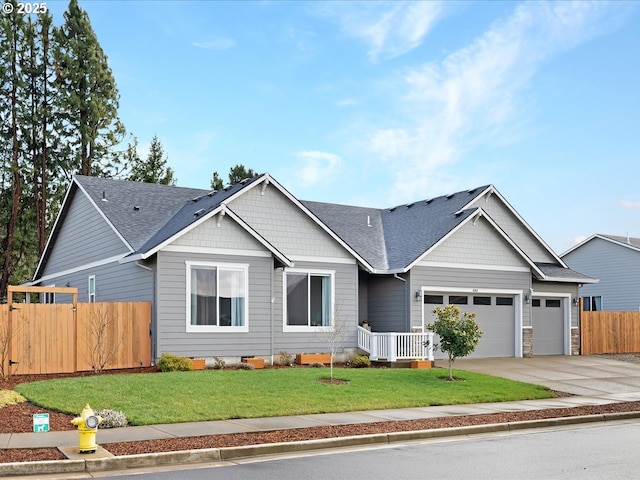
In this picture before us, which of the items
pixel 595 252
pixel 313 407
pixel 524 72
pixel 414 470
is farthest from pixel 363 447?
pixel 595 252

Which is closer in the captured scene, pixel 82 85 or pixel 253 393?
pixel 253 393

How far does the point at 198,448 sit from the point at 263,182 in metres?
14.3

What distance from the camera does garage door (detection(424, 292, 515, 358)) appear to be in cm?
2720

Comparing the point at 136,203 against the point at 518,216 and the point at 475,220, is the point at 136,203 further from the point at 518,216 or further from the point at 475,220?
the point at 518,216

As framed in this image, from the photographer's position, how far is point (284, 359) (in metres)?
23.3

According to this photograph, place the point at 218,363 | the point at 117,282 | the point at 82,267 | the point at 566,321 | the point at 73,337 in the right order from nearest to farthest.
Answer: the point at 73,337, the point at 218,363, the point at 117,282, the point at 82,267, the point at 566,321

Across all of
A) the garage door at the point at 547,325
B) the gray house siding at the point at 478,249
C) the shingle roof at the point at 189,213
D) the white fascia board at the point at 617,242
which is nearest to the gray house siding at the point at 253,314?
the shingle roof at the point at 189,213

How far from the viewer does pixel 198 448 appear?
11.0 meters

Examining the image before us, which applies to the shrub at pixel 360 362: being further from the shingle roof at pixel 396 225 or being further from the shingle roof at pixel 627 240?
the shingle roof at pixel 627 240

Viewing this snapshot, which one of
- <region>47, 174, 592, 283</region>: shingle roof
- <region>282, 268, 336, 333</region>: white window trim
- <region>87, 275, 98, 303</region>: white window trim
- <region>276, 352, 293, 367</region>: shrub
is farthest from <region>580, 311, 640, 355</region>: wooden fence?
<region>87, 275, 98, 303</region>: white window trim

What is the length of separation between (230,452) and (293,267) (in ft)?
44.7

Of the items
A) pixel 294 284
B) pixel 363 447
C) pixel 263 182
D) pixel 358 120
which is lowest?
pixel 363 447

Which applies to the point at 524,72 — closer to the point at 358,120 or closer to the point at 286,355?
the point at 358,120

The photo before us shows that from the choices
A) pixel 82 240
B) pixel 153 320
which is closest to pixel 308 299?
pixel 153 320
